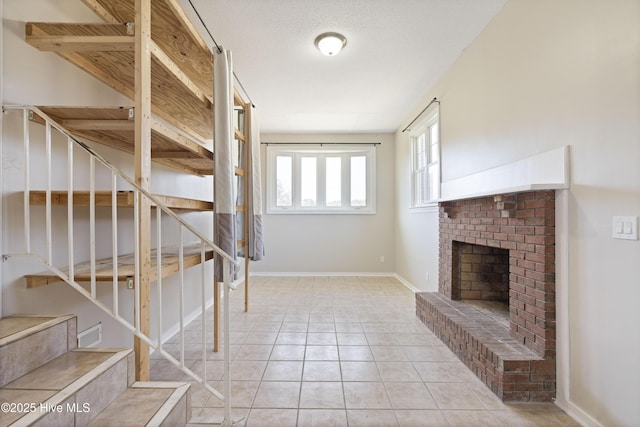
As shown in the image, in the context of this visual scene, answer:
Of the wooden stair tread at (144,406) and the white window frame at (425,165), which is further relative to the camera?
the white window frame at (425,165)

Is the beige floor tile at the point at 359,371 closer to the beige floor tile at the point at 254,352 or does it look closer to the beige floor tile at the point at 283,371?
the beige floor tile at the point at 283,371

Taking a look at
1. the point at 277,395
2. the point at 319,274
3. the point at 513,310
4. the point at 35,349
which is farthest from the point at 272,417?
the point at 319,274

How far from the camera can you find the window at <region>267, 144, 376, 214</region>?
219 inches

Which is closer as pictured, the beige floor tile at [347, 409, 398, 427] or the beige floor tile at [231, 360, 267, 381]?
the beige floor tile at [347, 409, 398, 427]

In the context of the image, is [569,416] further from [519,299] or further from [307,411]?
[307,411]

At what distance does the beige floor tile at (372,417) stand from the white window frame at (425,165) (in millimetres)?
2280

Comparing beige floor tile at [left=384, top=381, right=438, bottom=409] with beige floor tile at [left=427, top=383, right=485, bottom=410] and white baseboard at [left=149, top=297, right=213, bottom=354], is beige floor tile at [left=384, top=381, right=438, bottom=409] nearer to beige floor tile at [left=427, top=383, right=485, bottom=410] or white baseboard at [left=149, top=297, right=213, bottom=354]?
beige floor tile at [left=427, top=383, right=485, bottom=410]

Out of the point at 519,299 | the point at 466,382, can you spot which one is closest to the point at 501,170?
the point at 519,299

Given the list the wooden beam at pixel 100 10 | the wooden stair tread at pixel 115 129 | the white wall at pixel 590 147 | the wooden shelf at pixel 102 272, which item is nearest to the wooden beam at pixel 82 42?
the wooden stair tread at pixel 115 129

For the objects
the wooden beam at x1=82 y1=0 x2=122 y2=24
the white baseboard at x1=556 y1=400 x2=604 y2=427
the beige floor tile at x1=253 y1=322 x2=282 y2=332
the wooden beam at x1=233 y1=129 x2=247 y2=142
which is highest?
the wooden beam at x1=82 y1=0 x2=122 y2=24

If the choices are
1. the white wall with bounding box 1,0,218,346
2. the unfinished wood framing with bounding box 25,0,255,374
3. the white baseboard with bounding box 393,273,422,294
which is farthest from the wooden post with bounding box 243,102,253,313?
the white baseboard with bounding box 393,273,422,294

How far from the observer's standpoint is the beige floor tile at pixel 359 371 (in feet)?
6.65

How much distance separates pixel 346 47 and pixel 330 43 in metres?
0.23

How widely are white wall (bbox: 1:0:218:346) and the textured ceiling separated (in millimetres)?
944
